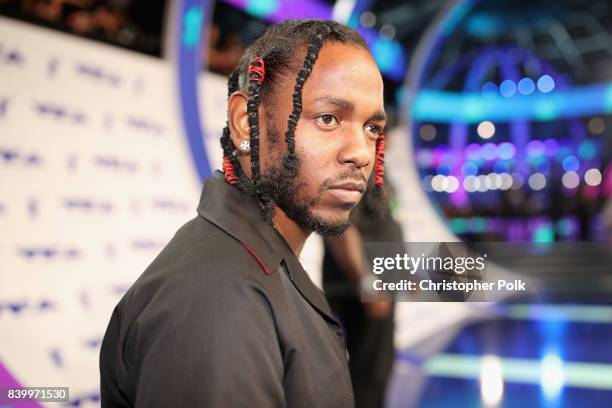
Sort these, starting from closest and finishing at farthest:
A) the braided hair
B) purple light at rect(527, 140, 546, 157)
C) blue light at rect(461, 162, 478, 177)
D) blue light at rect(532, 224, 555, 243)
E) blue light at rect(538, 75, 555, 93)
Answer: the braided hair
blue light at rect(532, 224, 555, 243)
blue light at rect(538, 75, 555, 93)
purple light at rect(527, 140, 546, 157)
blue light at rect(461, 162, 478, 177)

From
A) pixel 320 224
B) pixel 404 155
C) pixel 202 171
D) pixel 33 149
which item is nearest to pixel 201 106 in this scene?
pixel 202 171

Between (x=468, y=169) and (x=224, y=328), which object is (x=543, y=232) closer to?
(x=468, y=169)

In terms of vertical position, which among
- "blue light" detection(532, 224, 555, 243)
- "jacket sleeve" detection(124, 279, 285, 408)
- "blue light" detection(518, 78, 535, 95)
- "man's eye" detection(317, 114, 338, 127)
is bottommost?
"jacket sleeve" detection(124, 279, 285, 408)

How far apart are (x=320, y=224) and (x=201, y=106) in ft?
6.33

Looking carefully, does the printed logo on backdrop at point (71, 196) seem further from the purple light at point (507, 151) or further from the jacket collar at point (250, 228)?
the purple light at point (507, 151)

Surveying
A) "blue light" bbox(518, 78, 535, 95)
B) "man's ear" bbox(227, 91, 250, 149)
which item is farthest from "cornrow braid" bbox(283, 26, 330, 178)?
"blue light" bbox(518, 78, 535, 95)

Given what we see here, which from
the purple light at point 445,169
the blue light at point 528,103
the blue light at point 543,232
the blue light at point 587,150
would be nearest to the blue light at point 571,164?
the blue light at point 587,150

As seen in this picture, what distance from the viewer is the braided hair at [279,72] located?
0.91 meters

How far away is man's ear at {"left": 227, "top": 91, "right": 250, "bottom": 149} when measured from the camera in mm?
981

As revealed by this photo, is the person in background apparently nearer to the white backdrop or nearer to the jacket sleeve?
the white backdrop

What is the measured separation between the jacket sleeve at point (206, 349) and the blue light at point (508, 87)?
1735 cm

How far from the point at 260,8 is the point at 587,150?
55.5 ft

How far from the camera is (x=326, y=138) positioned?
0.92 m

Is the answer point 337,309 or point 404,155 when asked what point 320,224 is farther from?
point 404,155
